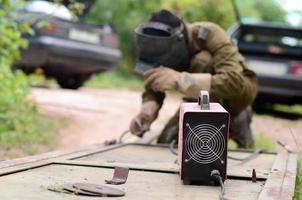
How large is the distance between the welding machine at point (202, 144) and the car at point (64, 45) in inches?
165

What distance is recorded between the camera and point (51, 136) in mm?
5445

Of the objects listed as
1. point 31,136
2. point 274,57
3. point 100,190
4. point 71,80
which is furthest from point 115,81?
point 100,190

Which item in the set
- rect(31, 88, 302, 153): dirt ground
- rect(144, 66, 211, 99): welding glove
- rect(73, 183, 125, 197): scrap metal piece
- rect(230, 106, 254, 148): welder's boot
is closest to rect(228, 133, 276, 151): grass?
rect(31, 88, 302, 153): dirt ground

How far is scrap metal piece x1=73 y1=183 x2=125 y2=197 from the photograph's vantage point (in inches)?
88.1

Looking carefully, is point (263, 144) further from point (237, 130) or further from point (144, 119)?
point (144, 119)

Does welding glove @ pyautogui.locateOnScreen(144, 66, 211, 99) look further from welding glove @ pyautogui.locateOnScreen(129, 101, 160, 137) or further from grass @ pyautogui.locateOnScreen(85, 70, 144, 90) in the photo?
grass @ pyautogui.locateOnScreen(85, 70, 144, 90)

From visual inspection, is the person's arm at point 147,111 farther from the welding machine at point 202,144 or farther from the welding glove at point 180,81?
the welding machine at point 202,144

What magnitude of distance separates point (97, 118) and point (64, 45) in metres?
1.04

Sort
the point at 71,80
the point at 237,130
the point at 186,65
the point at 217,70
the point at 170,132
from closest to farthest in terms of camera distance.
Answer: the point at 217,70, the point at 186,65, the point at 170,132, the point at 237,130, the point at 71,80

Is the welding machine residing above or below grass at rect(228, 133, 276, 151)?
above

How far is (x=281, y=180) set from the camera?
2.62 m

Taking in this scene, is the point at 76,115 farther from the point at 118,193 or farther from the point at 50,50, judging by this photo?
the point at 118,193

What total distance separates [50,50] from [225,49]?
3.37 meters

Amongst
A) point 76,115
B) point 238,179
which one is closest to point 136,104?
point 76,115
